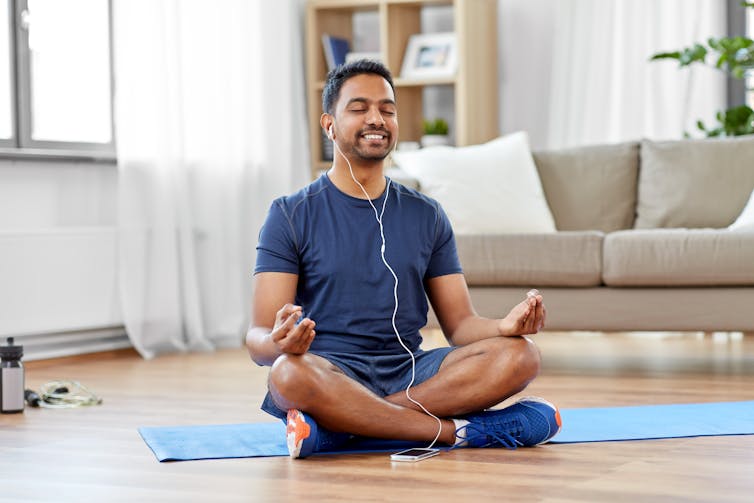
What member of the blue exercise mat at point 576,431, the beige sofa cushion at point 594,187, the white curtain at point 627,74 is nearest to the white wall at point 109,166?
the white curtain at point 627,74

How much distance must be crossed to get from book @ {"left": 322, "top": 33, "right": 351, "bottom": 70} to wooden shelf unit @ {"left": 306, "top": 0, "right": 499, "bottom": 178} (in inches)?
1.7

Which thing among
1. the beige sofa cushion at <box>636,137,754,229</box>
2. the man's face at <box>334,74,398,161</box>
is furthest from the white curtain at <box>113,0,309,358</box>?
the man's face at <box>334,74,398,161</box>

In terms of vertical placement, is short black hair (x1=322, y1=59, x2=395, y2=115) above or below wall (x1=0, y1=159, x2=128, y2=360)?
above

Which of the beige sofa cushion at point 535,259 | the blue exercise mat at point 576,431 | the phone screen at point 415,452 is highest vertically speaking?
the beige sofa cushion at point 535,259

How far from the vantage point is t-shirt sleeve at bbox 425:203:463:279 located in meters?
2.69

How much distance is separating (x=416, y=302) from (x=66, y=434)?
929mm

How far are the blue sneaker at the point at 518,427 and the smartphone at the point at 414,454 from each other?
0.32ft

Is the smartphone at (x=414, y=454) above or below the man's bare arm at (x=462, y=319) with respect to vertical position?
below

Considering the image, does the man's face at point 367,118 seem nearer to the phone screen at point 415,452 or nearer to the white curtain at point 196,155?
the phone screen at point 415,452

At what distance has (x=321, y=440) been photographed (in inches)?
Result: 95.4

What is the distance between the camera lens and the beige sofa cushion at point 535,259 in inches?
152

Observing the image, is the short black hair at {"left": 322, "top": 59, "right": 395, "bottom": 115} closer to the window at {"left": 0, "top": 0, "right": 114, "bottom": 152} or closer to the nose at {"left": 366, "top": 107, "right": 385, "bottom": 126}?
the nose at {"left": 366, "top": 107, "right": 385, "bottom": 126}

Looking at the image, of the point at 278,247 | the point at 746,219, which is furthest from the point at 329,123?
the point at 746,219

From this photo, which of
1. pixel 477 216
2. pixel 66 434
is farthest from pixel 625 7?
pixel 66 434
